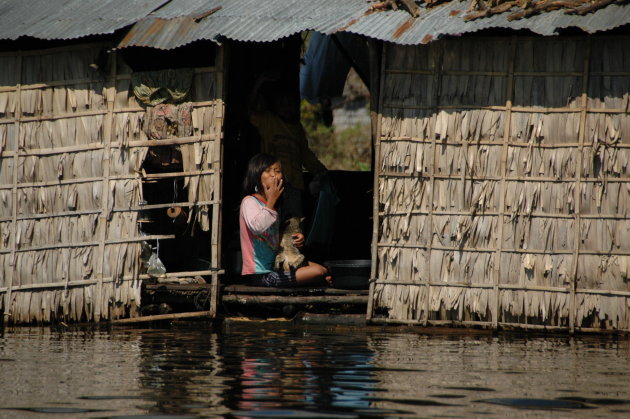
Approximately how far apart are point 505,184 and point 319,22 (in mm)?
1975

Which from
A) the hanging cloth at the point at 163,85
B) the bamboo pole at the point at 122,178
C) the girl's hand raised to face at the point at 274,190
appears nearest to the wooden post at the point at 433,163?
the girl's hand raised to face at the point at 274,190

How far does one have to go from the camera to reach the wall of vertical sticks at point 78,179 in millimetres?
9461

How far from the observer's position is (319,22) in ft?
28.9

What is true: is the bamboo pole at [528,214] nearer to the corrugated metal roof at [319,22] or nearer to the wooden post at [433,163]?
the wooden post at [433,163]

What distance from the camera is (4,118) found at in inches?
391

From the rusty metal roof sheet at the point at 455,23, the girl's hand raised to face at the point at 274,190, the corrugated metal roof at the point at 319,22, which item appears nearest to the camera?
the rusty metal roof sheet at the point at 455,23

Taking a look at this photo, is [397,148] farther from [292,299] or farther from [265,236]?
[292,299]

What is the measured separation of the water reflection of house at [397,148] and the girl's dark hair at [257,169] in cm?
37

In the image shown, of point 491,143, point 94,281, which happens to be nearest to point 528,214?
point 491,143

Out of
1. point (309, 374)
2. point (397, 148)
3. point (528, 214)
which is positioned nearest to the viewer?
point (309, 374)

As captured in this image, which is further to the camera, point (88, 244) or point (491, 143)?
point (88, 244)

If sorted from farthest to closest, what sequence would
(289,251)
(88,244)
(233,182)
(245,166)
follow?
1. (245,166)
2. (233,182)
3. (289,251)
4. (88,244)

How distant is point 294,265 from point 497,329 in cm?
190

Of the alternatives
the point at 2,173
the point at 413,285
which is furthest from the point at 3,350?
the point at 413,285
